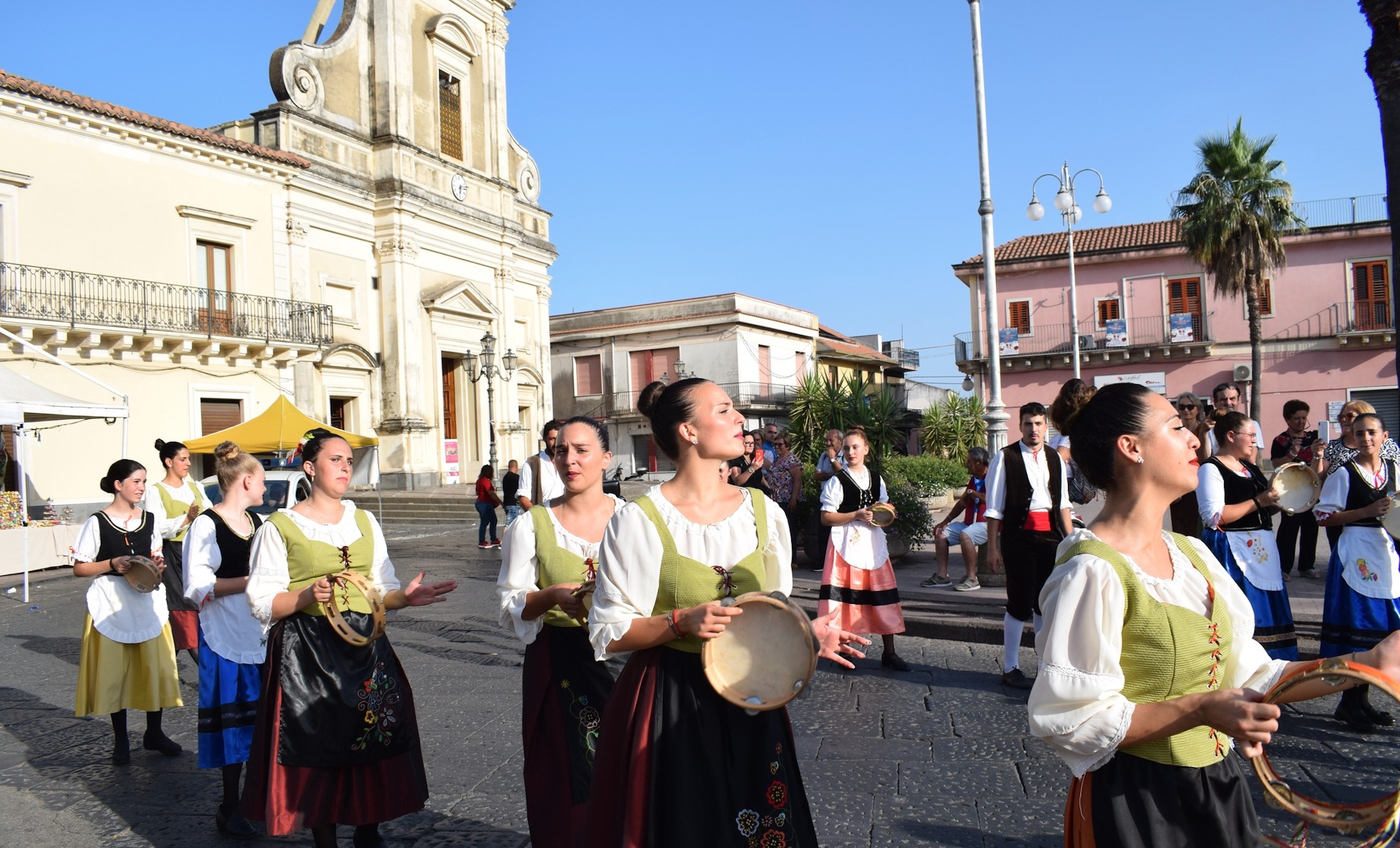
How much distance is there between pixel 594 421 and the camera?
425 cm

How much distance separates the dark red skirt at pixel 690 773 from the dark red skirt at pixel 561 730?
826 millimetres

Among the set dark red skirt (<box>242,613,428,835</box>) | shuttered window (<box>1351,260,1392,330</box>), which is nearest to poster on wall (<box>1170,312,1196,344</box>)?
shuttered window (<box>1351,260,1392,330</box>)

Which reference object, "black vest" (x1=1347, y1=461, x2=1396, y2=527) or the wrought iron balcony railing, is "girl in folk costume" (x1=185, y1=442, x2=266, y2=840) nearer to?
"black vest" (x1=1347, y1=461, x2=1396, y2=527)

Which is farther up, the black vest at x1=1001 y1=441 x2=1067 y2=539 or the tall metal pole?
the tall metal pole

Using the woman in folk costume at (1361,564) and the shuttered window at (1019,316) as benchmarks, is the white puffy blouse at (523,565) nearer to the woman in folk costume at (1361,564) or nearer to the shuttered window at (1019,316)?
the woman in folk costume at (1361,564)

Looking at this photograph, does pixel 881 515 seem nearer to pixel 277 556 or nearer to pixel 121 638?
pixel 277 556

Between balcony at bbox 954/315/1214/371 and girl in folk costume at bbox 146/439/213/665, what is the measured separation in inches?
1226

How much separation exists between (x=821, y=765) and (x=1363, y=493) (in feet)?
11.3

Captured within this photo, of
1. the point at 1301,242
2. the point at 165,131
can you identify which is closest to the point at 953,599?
the point at 165,131

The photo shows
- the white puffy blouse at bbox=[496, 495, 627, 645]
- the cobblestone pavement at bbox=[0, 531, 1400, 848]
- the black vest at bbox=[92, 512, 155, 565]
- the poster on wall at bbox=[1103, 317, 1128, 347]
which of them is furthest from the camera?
the poster on wall at bbox=[1103, 317, 1128, 347]

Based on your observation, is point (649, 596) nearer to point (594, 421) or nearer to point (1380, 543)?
point (594, 421)

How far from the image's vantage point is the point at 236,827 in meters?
4.34

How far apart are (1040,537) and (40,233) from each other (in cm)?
2264

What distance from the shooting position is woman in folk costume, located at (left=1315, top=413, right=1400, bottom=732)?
5293mm
